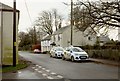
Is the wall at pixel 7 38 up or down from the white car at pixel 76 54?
up

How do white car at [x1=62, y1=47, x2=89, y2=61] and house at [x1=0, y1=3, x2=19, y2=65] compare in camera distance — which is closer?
house at [x1=0, y1=3, x2=19, y2=65]

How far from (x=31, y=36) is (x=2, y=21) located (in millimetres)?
86504

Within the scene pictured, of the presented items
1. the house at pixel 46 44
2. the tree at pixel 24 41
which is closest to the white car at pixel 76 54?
the house at pixel 46 44

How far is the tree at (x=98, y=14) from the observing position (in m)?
28.4

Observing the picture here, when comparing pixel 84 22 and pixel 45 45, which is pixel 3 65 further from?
pixel 45 45

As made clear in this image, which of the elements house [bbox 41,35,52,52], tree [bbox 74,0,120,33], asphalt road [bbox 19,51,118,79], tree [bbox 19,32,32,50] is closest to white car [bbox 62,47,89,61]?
tree [bbox 74,0,120,33]

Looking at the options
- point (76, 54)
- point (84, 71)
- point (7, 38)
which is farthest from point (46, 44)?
point (84, 71)

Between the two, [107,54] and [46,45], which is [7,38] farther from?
[46,45]

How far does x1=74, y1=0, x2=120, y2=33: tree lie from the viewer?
28422 millimetres

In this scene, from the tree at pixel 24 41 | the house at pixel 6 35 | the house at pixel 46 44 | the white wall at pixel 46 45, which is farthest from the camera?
the tree at pixel 24 41

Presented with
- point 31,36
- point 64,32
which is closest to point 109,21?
point 64,32

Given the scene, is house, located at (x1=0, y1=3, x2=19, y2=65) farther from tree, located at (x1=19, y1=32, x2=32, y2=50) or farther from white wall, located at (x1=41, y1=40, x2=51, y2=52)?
tree, located at (x1=19, y1=32, x2=32, y2=50)

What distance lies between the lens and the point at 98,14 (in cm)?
2961

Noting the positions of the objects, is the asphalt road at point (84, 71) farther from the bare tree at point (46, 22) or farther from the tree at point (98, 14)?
the bare tree at point (46, 22)
